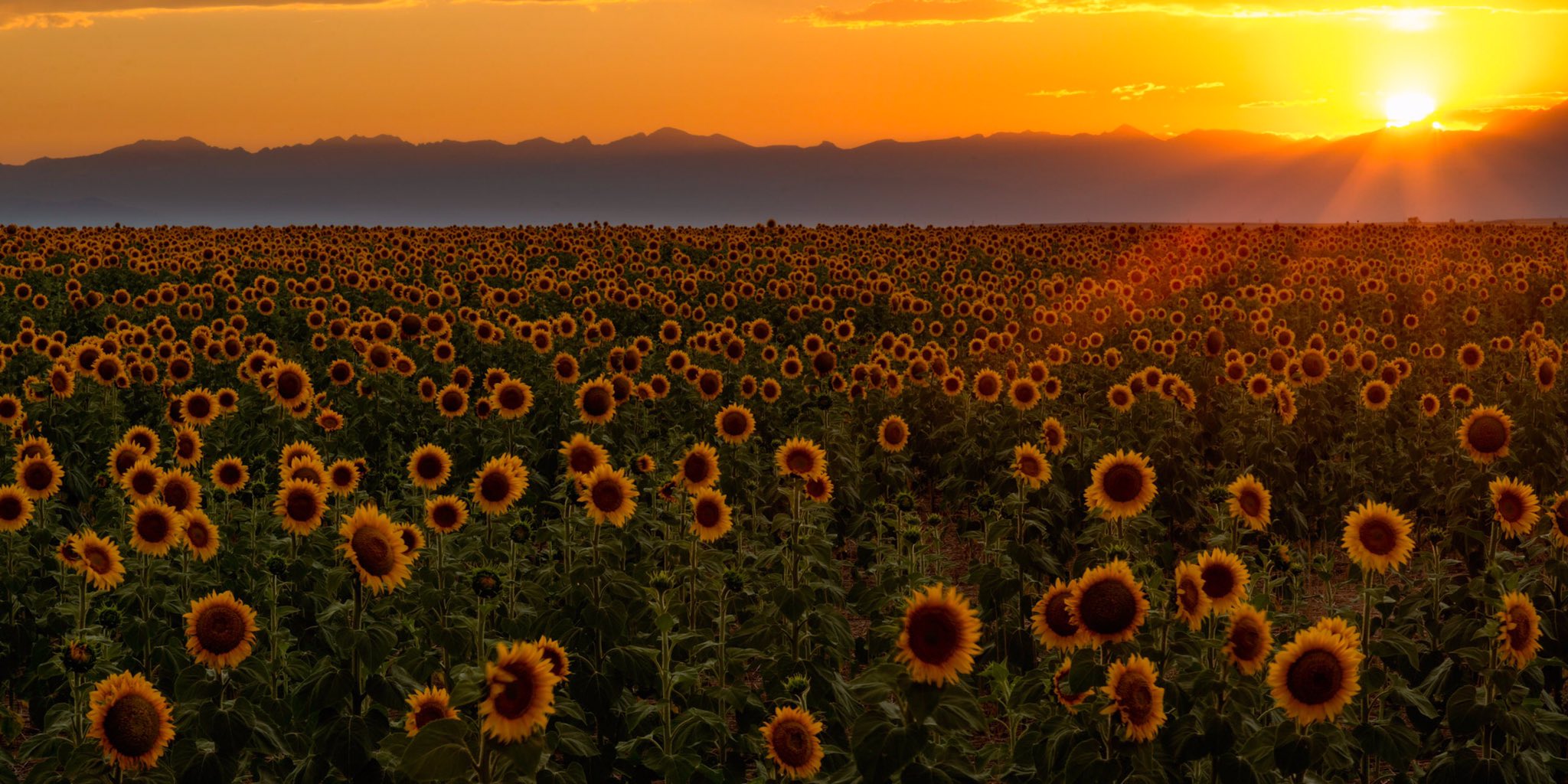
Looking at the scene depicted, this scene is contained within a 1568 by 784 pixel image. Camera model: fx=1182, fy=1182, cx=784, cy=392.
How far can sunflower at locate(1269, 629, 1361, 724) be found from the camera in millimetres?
4953

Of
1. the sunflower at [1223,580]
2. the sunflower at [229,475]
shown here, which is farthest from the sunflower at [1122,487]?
the sunflower at [229,475]

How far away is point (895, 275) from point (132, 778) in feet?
93.0

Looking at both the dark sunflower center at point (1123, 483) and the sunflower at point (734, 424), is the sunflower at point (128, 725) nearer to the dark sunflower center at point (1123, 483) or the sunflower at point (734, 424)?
the dark sunflower center at point (1123, 483)

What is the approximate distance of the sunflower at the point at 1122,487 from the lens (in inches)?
271

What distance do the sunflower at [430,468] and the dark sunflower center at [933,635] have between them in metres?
4.59

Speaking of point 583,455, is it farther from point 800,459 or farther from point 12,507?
point 12,507

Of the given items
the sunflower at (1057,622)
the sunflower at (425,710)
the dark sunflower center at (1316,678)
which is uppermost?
the sunflower at (1057,622)

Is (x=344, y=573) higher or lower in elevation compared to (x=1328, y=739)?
higher

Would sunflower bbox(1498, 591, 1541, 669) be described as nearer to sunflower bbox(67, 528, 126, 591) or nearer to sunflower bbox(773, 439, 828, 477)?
sunflower bbox(773, 439, 828, 477)

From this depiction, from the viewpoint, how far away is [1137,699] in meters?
4.79

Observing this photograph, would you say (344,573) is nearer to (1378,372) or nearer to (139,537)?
(139,537)

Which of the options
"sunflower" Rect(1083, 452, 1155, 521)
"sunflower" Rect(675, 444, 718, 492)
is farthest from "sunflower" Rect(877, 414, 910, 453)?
"sunflower" Rect(1083, 452, 1155, 521)

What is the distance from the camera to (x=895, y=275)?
3241 centimetres

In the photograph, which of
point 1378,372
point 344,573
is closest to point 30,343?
point 344,573
